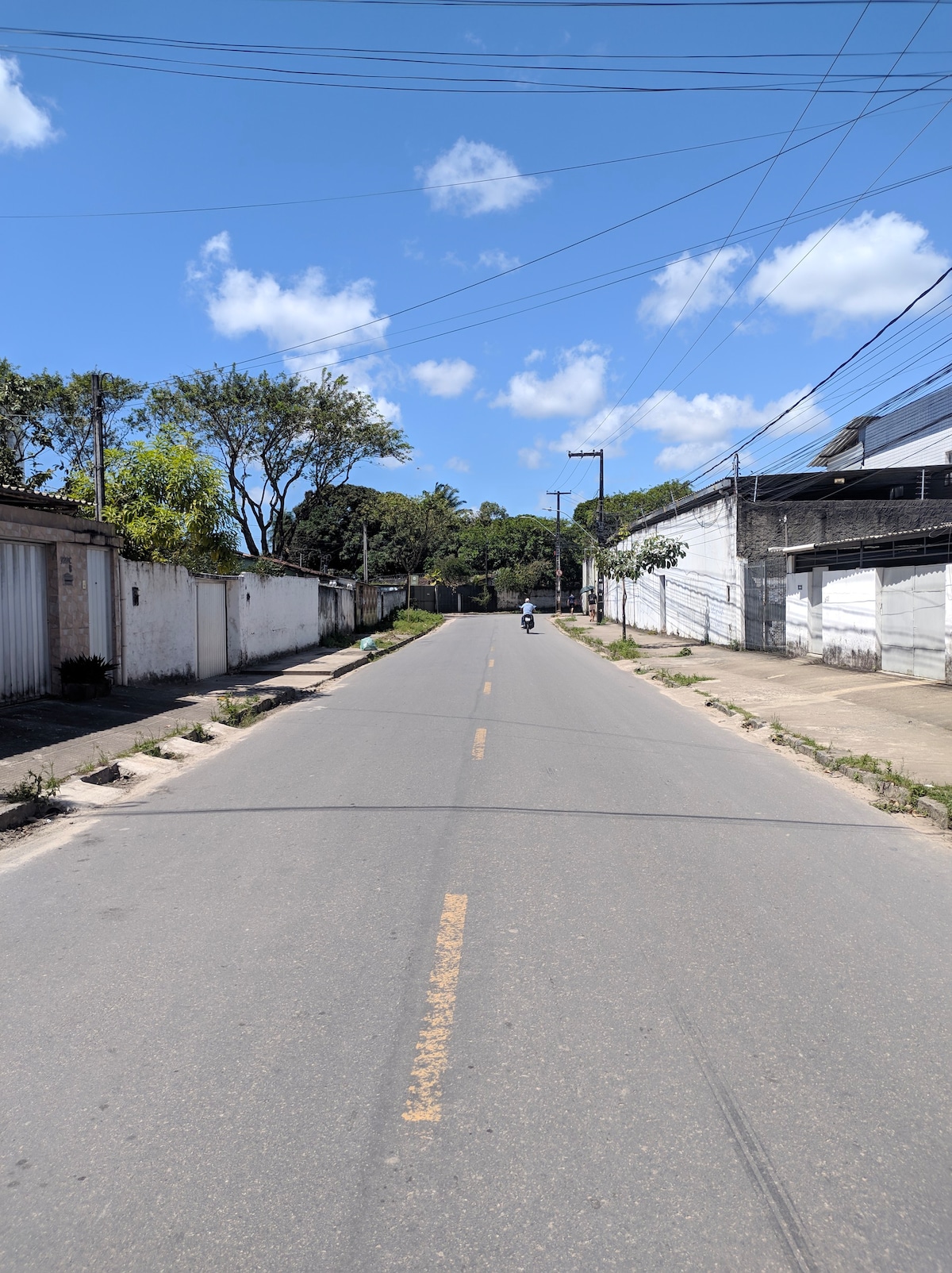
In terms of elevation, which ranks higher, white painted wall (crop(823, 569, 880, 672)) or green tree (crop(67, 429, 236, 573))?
green tree (crop(67, 429, 236, 573))

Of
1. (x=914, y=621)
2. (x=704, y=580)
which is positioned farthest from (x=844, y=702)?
(x=704, y=580)

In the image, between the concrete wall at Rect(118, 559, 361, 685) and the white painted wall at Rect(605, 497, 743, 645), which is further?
the white painted wall at Rect(605, 497, 743, 645)

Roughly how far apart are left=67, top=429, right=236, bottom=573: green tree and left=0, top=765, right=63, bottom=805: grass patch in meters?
8.80

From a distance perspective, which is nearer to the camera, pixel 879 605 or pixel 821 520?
pixel 879 605

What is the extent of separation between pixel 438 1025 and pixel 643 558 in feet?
89.7

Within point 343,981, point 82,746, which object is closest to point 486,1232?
point 343,981

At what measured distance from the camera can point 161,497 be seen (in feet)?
56.1

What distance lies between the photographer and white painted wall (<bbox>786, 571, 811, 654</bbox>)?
22.1 metres

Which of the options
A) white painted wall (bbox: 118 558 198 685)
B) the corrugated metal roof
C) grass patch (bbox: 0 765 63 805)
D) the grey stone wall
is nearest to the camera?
grass patch (bbox: 0 765 63 805)

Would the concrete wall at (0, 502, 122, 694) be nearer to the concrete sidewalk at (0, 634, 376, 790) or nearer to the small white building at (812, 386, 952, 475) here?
the concrete sidewalk at (0, 634, 376, 790)

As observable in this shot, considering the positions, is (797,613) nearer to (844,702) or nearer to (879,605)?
(879,605)

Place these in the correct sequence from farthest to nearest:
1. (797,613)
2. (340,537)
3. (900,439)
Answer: (340,537) → (900,439) → (797,613)

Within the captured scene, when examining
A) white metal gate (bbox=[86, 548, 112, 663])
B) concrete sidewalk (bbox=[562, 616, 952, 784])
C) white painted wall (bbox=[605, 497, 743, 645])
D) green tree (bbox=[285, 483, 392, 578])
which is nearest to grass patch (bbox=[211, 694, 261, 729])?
white metal gate (bbox=[86, 548, 112, 663])

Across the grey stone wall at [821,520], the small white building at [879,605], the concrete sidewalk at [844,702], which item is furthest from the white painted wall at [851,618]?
the grey stone wall at [821,520]
